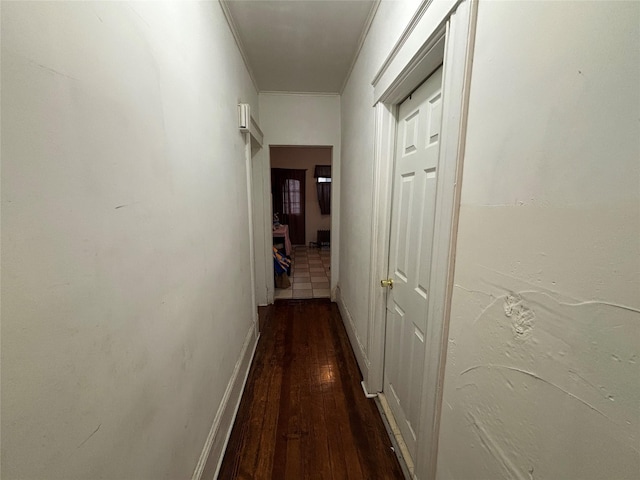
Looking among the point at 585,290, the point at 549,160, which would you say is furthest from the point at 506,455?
the point at 549,160

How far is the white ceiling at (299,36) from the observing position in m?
1.57

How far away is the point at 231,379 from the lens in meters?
1.62

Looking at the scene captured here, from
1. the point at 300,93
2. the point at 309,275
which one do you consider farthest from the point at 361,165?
the point at 309,275

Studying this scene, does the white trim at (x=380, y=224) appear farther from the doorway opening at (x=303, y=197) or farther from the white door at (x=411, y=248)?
the doorway opening at (x=303, y=197)

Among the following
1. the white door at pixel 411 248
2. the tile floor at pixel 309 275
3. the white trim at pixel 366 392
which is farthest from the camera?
the tile floor at pixel 309 275

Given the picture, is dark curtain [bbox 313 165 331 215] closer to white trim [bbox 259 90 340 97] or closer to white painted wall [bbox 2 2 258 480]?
white trim [bbox 259 90 340 97]

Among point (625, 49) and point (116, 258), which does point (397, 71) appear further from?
point (116, 258)

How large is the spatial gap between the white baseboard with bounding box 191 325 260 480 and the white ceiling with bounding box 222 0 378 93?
231 centimetres

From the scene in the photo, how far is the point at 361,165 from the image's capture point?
1950 mm

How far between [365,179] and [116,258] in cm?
154

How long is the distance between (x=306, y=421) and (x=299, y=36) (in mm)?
2664

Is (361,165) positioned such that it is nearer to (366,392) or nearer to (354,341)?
(354,341)

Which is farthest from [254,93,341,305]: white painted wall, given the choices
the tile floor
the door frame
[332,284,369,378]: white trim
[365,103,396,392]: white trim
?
the door frame

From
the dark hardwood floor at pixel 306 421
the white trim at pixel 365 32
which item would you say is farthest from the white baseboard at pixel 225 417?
the white trim at pixel 365 32
